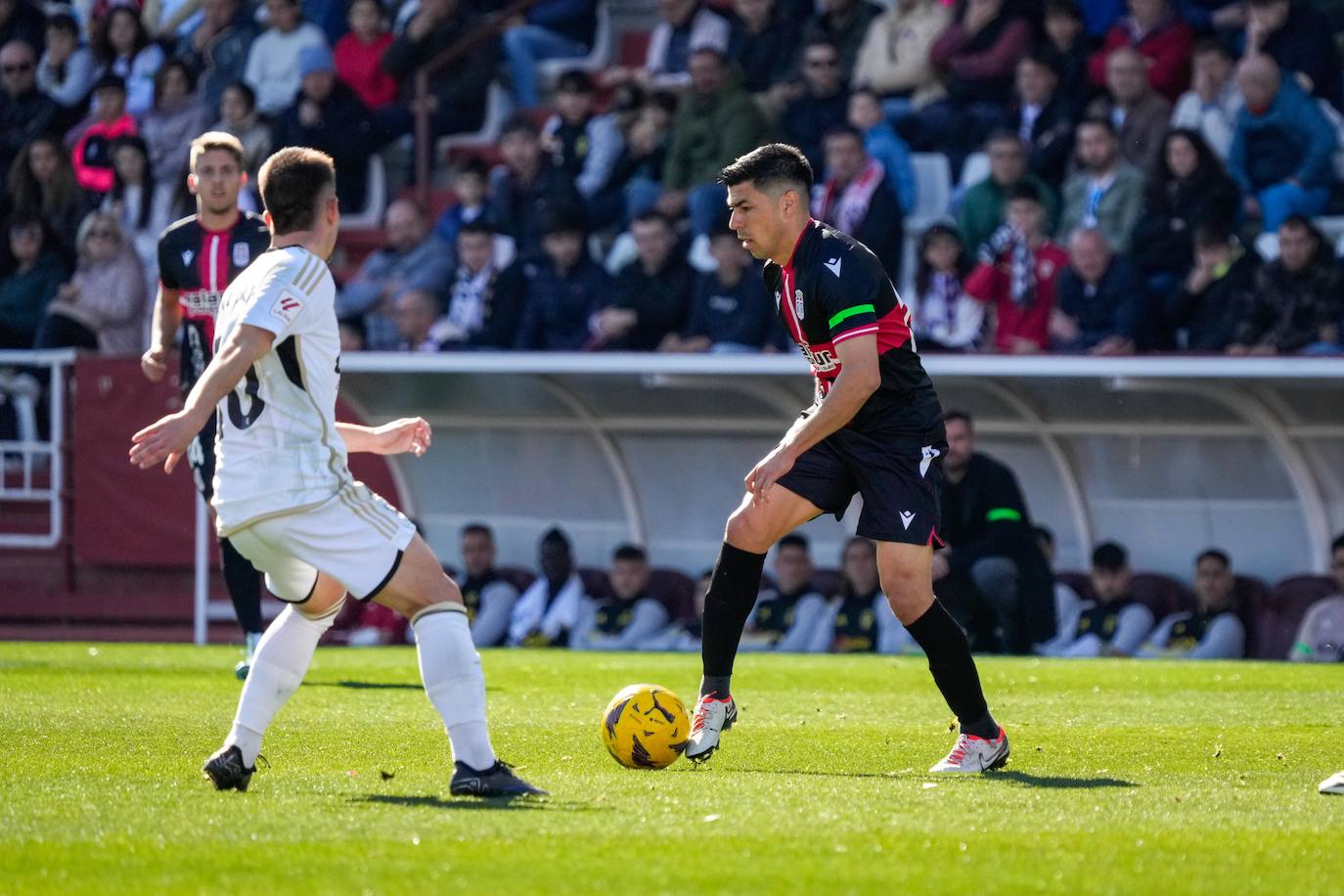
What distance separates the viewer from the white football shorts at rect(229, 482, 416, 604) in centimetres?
536

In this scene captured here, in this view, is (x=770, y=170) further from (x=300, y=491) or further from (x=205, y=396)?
(x=205, y=396)

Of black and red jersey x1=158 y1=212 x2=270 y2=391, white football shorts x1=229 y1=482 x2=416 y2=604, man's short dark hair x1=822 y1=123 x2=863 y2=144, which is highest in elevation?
man's short dark hair x1=822 y1=123 x2=863 y2=144

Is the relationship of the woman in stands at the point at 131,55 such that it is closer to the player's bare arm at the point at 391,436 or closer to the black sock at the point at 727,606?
the black sock at the point at 727,606

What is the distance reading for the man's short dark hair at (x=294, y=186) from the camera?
18.2ft

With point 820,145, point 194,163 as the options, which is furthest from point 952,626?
point 820,145

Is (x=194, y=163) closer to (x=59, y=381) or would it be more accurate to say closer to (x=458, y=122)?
(x=59, y=381)

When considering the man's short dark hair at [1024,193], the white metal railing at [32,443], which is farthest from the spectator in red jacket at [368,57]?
the man's short dark hair at [1024,193]

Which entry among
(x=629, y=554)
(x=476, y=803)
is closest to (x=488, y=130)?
(x=629, y=554)

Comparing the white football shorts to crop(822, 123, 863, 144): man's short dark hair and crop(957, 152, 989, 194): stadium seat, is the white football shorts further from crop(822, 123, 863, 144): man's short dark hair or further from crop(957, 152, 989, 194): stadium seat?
crop(957, 152, 989, 194): stadium seat

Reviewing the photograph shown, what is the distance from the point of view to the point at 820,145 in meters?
15.7

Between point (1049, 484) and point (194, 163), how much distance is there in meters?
7.73

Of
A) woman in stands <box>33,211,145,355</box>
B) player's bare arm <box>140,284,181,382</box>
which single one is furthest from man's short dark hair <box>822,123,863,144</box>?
player's bare arm <box>140,284,181,382</box>

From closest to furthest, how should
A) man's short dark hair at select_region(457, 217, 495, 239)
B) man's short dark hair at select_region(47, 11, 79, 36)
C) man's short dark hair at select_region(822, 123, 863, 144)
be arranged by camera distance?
man's short dark hair at select_region(822, 123, 863, 144), man's short dark hair at select_region(457, 217, 495, 239), man's short dark hair at select_region(47, 11, 79, 36)

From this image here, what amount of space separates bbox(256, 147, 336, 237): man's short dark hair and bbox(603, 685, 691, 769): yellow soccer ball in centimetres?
194
